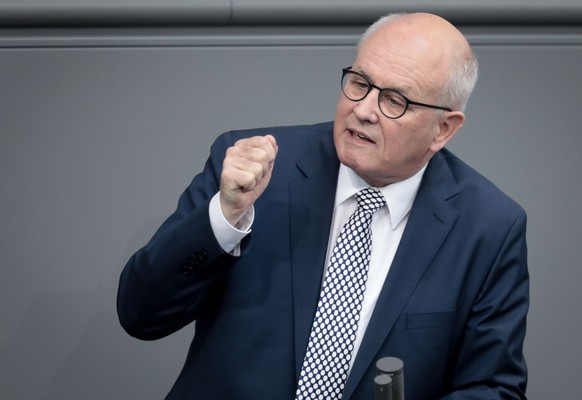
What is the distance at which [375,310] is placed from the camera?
2.10m

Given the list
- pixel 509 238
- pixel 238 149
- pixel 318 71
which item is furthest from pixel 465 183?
pixel 318 71

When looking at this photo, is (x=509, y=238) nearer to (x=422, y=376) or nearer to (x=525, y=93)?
(x=422, y=376)

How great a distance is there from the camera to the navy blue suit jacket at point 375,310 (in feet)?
6.91

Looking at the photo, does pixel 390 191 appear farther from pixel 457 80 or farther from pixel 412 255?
pixel 457 80

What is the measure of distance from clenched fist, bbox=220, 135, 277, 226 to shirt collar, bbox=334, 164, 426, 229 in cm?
23

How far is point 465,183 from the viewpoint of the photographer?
2.24 metres

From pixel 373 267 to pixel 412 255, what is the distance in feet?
0.23

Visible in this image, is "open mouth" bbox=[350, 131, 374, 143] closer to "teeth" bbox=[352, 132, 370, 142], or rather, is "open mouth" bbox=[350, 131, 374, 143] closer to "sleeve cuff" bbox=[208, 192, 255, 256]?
"teeth" bbox=[352, 132, 370, 142]

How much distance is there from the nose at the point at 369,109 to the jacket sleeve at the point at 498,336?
334mm

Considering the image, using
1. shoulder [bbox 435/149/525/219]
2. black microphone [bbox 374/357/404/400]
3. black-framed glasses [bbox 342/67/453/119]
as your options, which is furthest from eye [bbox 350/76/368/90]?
black microphone [bbox 374/357/404/400]

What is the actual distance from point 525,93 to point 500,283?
0.94 metres

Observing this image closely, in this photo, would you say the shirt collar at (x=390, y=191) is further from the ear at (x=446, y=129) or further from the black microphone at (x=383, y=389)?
the black microphone at (x=383, y=389)

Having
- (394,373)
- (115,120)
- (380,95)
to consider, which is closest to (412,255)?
(380,95)

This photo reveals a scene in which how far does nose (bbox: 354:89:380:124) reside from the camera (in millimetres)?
2043
